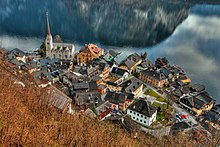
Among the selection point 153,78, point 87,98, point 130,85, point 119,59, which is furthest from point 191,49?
point 87,98

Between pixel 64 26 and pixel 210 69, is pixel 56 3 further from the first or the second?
pixel 210 69

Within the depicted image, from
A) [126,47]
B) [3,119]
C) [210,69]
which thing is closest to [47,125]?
[3,119]

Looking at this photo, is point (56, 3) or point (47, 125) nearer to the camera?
point (47, 125)

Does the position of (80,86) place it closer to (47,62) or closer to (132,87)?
(132,87)

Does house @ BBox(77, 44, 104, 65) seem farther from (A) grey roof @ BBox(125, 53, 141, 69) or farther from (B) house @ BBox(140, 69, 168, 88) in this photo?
(B) house @ BBox(140, 69, 168, 88)

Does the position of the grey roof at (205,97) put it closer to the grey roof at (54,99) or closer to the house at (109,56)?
the house at (109,56)

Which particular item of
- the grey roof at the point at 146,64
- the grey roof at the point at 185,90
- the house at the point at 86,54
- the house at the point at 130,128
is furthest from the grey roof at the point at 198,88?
the house at the point at 86,54

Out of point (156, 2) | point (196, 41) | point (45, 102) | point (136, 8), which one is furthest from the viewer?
point (156, 2)
